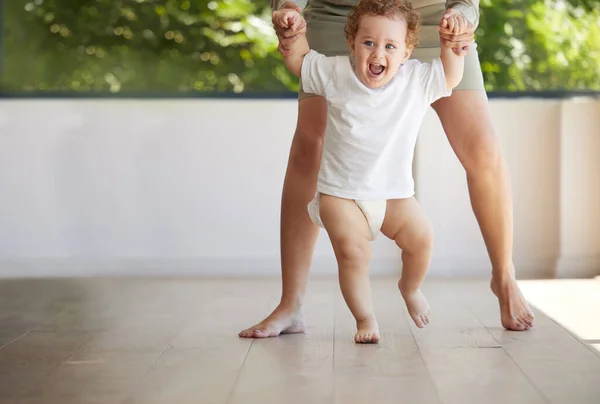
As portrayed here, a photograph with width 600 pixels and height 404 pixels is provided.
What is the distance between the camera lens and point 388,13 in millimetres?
2133

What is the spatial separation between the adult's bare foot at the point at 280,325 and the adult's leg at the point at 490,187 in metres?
0.51

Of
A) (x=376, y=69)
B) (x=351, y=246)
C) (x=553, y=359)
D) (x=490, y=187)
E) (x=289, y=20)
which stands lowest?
(x=553, y=359)

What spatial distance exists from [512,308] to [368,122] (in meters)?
0.64

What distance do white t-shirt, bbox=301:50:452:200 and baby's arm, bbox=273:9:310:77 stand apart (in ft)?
0.05

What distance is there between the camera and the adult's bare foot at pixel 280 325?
93.3 inches

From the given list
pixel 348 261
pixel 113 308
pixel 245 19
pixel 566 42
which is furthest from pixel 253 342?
pixel 566 42

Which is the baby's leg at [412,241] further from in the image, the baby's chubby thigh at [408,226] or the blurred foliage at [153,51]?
the blurred foliage at [153,51]

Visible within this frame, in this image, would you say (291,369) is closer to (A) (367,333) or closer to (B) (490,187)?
(A) (367,333)

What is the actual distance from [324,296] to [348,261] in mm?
958

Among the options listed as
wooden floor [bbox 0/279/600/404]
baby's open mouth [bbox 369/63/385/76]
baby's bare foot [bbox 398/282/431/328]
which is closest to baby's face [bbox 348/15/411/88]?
baby's open mouth [bbox 369/63/385/76]

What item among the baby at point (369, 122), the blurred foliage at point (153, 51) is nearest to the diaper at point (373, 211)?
the baby at point (369, 122)

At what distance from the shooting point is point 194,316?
9.00ft

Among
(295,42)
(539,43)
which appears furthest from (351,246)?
(539,43)

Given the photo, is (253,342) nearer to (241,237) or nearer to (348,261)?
(348,261)
